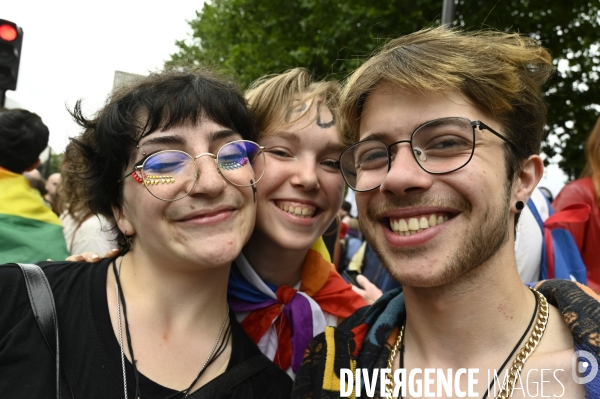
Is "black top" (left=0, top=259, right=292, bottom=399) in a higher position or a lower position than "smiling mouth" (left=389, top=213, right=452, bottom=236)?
lower

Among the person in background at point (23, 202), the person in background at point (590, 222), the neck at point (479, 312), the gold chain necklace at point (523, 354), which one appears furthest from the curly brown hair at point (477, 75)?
the person in background at point (23, 202)

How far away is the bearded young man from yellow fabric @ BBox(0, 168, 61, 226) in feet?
6.50

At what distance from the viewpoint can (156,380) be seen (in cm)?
208

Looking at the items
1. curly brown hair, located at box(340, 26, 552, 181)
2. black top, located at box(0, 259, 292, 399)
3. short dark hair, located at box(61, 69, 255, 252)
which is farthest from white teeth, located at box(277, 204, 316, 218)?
black top, located at box(0, 259, 292, 399)

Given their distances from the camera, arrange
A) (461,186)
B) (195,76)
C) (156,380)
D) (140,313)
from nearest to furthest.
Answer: (461,186), (156,380), (140,313), (195,76)

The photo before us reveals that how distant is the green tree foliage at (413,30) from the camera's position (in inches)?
352

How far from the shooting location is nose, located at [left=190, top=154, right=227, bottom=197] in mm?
2195

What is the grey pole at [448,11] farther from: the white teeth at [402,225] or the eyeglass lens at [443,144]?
the white teeth at [402,225]

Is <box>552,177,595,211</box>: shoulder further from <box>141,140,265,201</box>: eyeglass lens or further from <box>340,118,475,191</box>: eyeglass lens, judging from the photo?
<box>141,140,265,201</box>: eyeglass lens

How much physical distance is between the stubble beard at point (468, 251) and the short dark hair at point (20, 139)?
2.52 metres

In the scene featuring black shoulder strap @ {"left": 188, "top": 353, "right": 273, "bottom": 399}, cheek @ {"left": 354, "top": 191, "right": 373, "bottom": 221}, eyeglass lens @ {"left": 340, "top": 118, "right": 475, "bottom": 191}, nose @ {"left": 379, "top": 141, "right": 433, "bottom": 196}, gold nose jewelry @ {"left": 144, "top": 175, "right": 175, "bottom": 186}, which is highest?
eyeglass lens @ {"left": 340, "top": 118, "right": 475, "bottom": 191}

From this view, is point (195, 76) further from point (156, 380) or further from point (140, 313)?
point (156, 380)

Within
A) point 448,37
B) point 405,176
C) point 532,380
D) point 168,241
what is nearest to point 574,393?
point 532,380

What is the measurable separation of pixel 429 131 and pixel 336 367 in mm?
932
